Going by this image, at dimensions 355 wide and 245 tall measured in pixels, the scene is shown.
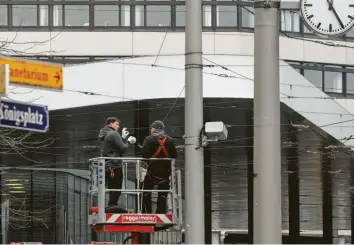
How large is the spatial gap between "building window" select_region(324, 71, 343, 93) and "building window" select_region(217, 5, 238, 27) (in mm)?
6175

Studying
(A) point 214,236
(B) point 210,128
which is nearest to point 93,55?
(B) point 210,128

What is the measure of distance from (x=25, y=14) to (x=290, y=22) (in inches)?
355

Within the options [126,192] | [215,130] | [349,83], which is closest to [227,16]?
[349,83]

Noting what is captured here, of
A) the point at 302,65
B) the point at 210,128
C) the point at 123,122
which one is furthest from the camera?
the point at 302,65

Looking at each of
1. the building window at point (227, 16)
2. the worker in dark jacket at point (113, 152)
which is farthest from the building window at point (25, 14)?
the worker in dark jacket at point (113, 152)

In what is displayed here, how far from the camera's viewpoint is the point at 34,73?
44.1 ft

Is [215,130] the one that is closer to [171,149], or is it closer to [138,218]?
[171,149]

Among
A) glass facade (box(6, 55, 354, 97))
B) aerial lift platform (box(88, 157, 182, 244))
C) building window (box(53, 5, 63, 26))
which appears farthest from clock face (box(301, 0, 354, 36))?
glass facade (box(6, 55, 354, 97))

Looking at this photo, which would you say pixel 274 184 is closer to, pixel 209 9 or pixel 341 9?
pixel 341 9

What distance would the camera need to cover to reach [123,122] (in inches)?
1603

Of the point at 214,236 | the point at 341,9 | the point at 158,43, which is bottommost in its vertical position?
the point at 214,236

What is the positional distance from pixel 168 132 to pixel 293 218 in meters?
18.1

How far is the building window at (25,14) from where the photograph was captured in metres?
42.1

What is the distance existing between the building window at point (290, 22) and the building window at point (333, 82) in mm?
3292
